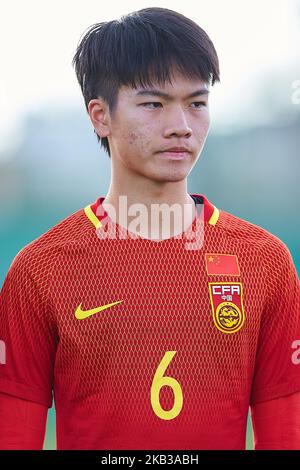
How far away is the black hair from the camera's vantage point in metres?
2.95

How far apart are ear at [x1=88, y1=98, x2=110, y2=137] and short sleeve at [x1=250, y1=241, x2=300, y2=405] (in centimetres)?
77

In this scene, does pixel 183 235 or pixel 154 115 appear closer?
pixel 154 115

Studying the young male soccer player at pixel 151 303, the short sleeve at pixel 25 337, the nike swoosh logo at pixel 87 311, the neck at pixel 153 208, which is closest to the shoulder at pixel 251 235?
the young male soccer player at pixel 151 303

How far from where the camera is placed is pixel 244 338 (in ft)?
9.89

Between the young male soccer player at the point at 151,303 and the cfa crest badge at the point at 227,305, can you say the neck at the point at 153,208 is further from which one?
the cfa crest badge at the point at 227,305

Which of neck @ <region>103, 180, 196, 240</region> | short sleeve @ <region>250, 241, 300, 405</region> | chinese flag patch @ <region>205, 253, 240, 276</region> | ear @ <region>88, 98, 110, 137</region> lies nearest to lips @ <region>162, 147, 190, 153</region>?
Result: neck @ <region>103, 180, 196, 240</region>

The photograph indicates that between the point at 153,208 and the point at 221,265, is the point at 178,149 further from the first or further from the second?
the point at 221,265

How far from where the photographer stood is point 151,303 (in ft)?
9.85

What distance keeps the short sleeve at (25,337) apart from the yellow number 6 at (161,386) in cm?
40

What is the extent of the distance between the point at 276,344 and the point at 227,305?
25cm

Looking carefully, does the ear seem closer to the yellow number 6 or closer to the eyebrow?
the eyebrow

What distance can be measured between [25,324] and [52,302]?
13 cm
